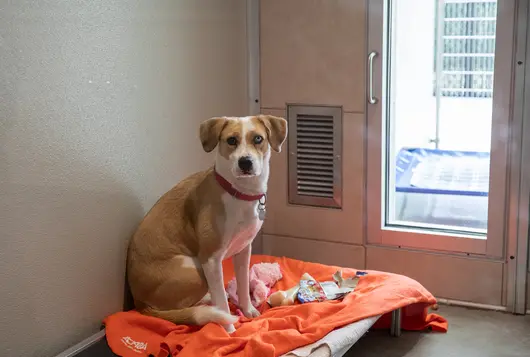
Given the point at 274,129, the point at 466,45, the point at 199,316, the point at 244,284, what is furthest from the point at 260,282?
the point at 466,45

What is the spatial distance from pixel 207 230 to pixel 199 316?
32 centimetres

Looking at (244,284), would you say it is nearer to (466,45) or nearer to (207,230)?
(207,230)

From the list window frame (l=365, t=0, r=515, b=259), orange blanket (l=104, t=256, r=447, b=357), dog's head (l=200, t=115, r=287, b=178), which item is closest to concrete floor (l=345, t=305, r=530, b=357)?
orange blanket (l=104, t=256, r=447, b=357)

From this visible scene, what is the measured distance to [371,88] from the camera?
3.51 m

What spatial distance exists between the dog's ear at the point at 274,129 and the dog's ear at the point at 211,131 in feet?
0.51

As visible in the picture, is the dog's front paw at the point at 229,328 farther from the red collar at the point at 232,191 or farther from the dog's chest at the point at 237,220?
the red collar at the point at 232,191

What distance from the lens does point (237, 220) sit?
278 centimetres

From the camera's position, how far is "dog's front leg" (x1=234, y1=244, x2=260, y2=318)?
118 inches

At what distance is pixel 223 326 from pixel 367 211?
117 cm

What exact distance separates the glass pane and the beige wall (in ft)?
3.10

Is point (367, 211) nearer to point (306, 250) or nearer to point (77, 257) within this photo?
point (306, 250)

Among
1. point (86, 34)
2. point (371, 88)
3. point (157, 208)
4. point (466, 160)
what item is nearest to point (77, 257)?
point (157, 208)

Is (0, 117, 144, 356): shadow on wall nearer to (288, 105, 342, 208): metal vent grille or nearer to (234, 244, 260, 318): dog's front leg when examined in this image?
(234, 244, 260, 318): dog's front leg

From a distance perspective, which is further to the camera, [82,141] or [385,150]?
[385,150]
